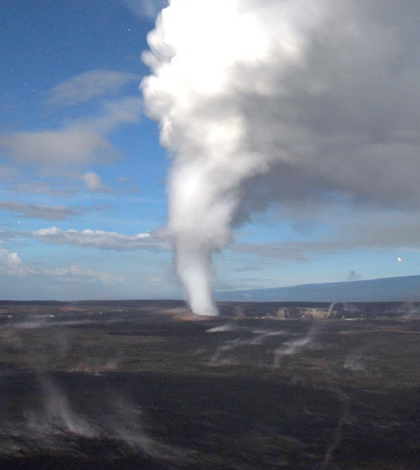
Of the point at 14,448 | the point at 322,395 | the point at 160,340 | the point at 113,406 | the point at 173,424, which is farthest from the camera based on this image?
the point at 160,340

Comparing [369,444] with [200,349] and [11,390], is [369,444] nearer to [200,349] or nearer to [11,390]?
[11,390]

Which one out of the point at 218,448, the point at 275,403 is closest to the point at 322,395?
the point at 275,403

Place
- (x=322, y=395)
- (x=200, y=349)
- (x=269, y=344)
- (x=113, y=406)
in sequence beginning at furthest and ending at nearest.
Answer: (x=269, y=344)
(x=200, y=349)
(x=322, y=395)
(x=113, y=406)

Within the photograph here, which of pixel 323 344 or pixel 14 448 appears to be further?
pixel 323 344

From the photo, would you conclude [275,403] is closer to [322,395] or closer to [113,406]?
[322,395]

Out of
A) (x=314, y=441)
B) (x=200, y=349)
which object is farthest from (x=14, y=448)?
(x=200, y=349)

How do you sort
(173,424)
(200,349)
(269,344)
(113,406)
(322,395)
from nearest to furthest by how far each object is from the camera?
(173,424) → (113,406) → (322,395) → (200,349) → (269,344)
